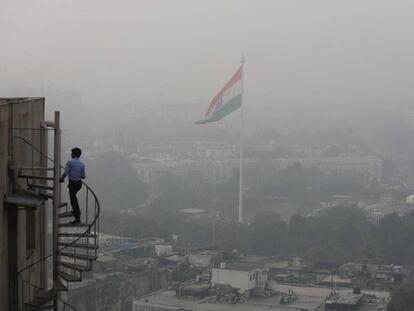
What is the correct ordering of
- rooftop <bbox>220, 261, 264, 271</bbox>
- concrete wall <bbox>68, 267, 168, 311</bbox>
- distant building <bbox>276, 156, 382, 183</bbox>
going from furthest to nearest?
1. distant building <bbox>276, 156, 382, 183</bbox>
2. rooftop <bbox>220, 261, 264, 271</bbox>
3. concrete wall <bbox>68, 267, 168, 311</bbox>

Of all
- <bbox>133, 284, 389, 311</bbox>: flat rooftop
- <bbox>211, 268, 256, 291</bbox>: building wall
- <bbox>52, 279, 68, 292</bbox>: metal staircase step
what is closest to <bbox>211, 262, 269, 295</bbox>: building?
<bbox>211, 268, 256, 291</bbox>: building wall

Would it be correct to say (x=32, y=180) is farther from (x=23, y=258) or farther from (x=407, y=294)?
(x=407, y=294)

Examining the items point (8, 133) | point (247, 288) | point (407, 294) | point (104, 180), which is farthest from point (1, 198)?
point (104, 180)

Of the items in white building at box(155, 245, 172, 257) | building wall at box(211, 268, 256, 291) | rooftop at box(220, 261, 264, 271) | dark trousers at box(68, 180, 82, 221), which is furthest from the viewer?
white building at box(155, 245, 172, 257)

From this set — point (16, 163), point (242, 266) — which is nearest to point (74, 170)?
point (16, 163)

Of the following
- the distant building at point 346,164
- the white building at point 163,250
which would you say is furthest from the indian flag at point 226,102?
the distant building at point 346,164

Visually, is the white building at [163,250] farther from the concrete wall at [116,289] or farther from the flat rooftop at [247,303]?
the flat rooftop at [247,303]

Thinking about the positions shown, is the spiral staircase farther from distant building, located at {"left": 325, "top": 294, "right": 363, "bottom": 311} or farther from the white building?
the white building
